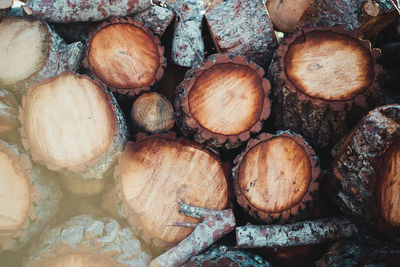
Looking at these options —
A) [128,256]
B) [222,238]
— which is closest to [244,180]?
[222,238]

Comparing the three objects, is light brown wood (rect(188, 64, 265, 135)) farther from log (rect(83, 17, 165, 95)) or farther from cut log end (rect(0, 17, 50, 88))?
cut log end (rect(0, 17, 50, 88))

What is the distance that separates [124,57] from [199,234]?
121 centimetres

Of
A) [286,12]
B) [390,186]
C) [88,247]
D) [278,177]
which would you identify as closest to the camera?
[390,186]

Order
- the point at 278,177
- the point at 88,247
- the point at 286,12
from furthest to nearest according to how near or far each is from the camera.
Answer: the point at 286,12, the point at 278,177, the point at 88,247

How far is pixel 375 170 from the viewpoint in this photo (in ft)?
4.49

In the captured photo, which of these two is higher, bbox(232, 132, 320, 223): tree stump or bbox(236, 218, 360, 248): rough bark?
bbox(232, 132, 320, 223): tree stump

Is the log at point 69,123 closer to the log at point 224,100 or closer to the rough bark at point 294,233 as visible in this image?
the log at point 224,100

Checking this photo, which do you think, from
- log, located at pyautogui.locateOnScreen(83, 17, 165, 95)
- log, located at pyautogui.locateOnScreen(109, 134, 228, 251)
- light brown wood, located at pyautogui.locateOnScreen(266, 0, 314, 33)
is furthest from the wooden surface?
light brown wood, located at pyautogui.locateOnScreen(266, 0, 314, 33)

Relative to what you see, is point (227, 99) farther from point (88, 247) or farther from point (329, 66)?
point (88, 247)

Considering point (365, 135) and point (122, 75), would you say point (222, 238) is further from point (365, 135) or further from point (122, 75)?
point (122, 75)

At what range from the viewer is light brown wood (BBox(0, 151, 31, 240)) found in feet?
5.03

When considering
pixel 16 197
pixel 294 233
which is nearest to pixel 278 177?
pixel 294 233

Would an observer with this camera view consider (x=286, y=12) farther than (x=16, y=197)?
Yes

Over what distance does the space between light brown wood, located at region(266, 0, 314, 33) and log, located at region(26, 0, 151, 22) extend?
1059mm
